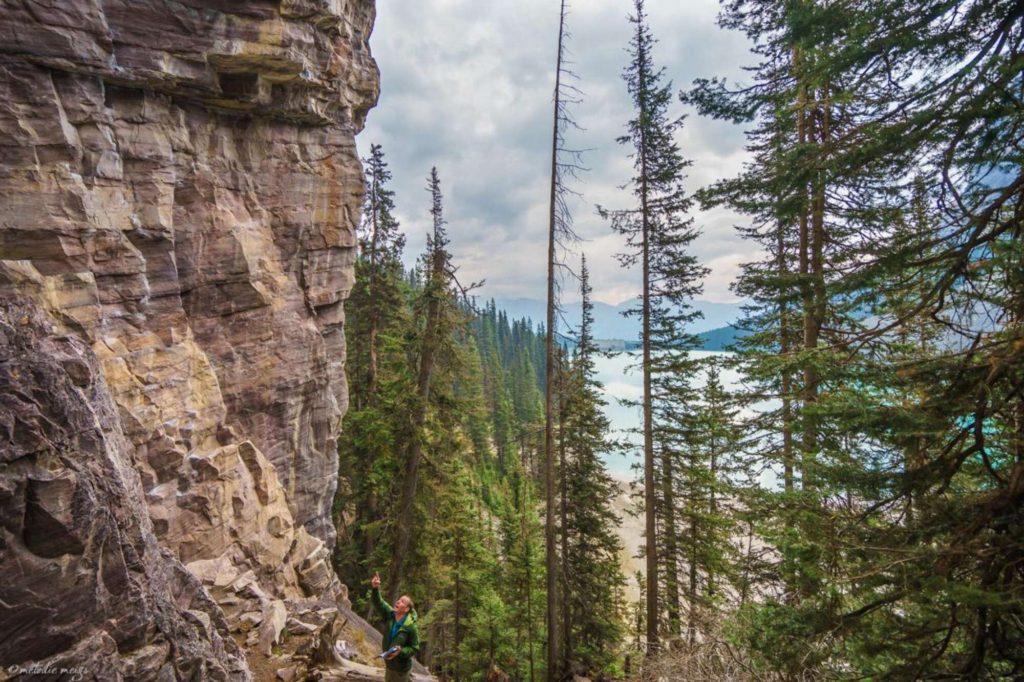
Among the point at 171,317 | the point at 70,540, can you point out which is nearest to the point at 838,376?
the point at 70,540

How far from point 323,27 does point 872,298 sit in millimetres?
13790

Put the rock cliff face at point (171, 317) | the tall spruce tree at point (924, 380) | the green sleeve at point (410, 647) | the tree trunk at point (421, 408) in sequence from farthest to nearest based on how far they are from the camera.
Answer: the tree trunk at point (421, 408), the green sleeve at point (410, 647), the rock cliff face at point (171, 317), the tall spruce tree at point (924, 380)

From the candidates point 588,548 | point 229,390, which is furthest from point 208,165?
point 588,548

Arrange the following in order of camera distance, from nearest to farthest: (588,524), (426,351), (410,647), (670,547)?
(410,647), (426,351), (670,547), (588,524)

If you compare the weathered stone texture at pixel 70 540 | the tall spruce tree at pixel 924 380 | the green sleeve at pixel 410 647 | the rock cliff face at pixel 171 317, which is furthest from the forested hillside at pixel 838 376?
the weathered stone texture at pixel 70 540

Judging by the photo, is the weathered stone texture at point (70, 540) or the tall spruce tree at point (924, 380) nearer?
the tall spruce tree at point (924, 380)

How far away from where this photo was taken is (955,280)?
396 cm

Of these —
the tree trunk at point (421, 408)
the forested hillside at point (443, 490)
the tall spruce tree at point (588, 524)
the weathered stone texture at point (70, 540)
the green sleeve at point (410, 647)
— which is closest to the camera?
the weathered stone texture at point (70, 540)

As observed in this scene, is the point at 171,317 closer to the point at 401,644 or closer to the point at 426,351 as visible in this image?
the point at 426,351

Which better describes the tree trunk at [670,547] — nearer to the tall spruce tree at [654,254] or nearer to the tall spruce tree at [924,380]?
the tall spruce tree at [654,254]

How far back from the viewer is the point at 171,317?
10.2 meters

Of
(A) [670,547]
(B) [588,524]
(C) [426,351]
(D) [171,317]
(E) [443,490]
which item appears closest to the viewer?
(D) [171,317]

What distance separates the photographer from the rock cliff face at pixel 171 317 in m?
4.43

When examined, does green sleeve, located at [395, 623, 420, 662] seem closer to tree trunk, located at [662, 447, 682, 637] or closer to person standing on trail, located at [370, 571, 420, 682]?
person standing on trail, located at [370, 571, 420, 682]
